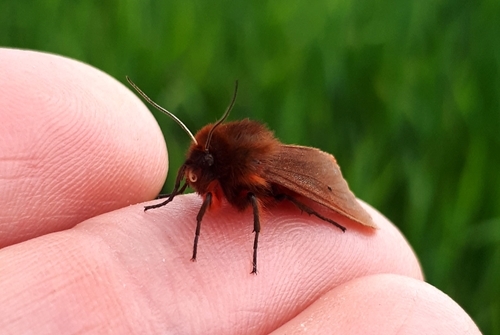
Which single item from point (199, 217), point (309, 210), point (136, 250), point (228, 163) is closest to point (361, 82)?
point (309, 210)

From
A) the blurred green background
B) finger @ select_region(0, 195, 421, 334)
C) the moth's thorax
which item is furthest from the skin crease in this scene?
the blurred green background

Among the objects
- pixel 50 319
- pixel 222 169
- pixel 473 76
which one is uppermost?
pixel 473 76

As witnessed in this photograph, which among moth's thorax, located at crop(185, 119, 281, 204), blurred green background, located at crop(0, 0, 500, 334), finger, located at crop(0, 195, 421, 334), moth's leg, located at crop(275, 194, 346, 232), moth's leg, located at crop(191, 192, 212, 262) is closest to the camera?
finger, located at crop(0, 195, 421, 334)

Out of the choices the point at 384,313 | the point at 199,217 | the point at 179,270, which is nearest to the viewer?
the point at 384,313

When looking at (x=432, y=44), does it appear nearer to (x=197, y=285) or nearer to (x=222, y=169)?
(x=222, y=169)

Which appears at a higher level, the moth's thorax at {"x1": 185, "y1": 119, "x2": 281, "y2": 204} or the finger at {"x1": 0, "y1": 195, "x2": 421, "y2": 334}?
the moth's thorax at {"x1": 185, "y1": 119, "x2": 281, "y2": 204}

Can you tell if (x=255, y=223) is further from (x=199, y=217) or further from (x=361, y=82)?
(x=361, y=82)

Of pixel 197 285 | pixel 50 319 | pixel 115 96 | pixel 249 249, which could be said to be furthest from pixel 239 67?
pixel 50 319

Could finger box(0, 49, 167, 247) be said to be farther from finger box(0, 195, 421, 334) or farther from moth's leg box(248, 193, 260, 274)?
moth's leg box(248, 193, 260, 274)
